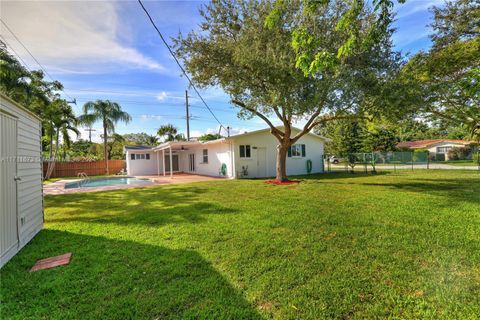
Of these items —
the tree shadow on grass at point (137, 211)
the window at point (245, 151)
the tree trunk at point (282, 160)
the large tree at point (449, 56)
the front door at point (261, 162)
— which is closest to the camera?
the tree shadow on grass at point (137, 211)

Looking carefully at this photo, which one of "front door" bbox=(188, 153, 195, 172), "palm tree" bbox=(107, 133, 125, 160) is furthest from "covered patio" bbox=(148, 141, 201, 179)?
"palm tree" bbox=(107, 133, 125, 160)

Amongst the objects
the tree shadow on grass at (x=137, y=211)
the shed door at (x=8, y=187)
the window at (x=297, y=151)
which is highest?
the window at (x=297, y=151)

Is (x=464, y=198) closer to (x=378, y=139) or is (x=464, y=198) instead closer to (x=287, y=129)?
(x=287, y=129)

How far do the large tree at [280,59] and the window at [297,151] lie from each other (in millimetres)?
6354

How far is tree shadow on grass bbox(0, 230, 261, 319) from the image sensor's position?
2375 millimetres

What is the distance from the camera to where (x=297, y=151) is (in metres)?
18.0

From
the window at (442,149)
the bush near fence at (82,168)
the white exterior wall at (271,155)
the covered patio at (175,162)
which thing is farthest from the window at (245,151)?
the window at (442,149)

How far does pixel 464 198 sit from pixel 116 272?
9.42 metres

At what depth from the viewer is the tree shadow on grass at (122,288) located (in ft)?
7.79

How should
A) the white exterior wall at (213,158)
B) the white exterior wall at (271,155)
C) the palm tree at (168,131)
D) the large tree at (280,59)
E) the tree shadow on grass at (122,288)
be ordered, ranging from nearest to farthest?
the tree shadow on grass at (122,288) < the large tree at (280,59) < the white exterior wall at (271,155) < the white exterior wall at (213,158) < the palm tree at (168,131)

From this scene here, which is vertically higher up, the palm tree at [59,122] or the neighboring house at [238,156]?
the palm tree at [59,122]

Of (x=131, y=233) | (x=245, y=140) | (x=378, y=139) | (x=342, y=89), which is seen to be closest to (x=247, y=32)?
(x=342, y=89)

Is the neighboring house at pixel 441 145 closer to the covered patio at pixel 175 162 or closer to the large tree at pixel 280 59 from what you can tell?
the covered patio at pixel 175 162

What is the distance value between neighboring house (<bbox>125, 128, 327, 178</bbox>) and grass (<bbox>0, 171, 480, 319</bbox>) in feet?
32.8
